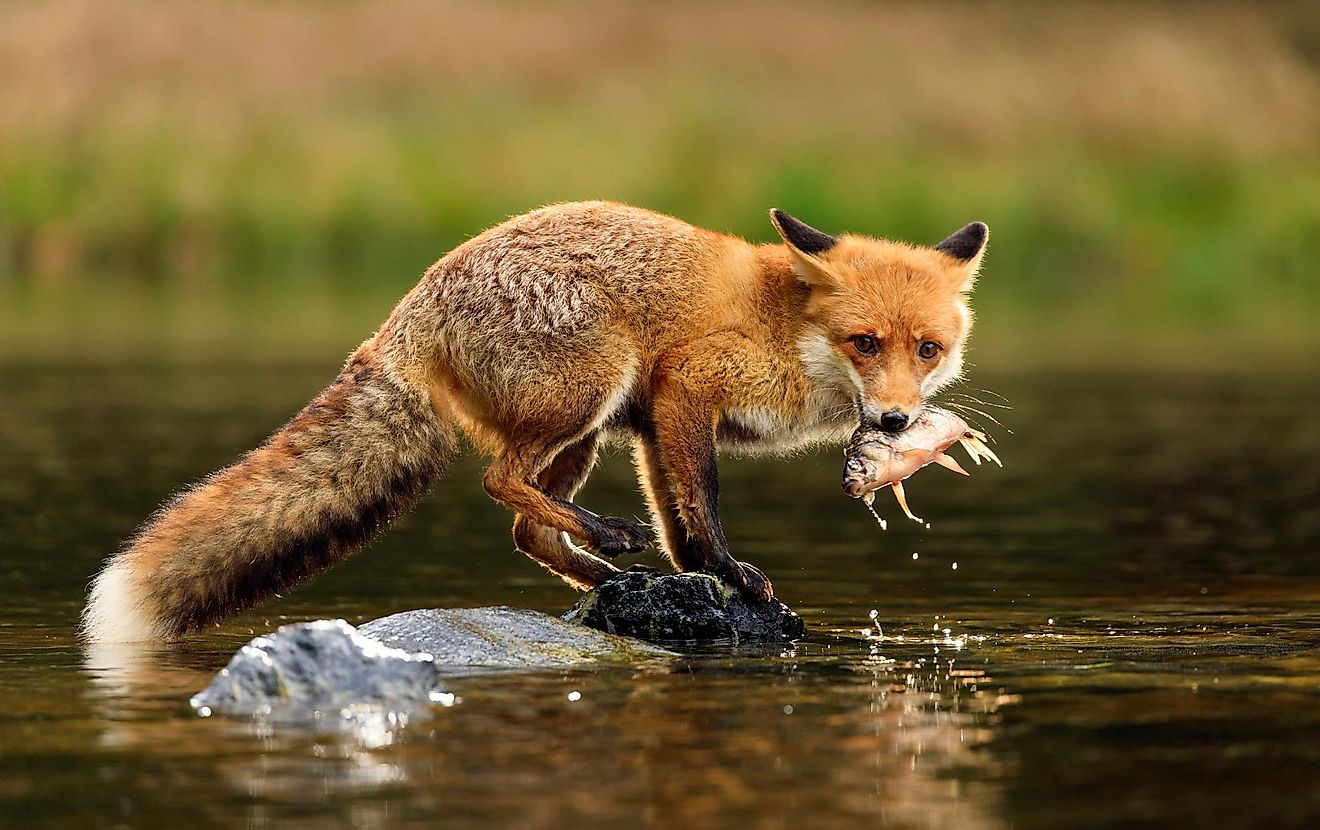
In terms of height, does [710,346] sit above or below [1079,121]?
below

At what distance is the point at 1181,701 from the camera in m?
8.40

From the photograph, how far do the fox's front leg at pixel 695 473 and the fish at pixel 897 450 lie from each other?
72 cm

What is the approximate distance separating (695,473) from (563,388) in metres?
0.80

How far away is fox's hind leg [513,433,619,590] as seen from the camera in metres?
10.9

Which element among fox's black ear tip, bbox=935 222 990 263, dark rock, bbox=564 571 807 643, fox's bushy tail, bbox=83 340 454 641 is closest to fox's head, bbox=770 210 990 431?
fox's black ear tip, bbox=935 222 990 263

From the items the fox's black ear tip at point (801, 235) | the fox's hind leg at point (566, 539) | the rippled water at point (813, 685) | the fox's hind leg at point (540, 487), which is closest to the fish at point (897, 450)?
the rippled water at point (813, 685)

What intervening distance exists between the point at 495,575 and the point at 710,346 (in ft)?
10.7

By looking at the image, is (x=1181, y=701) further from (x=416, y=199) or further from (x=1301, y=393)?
(x=416, y=199)

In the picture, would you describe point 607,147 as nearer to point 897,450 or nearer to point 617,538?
point 617,538

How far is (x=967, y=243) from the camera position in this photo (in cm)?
1131

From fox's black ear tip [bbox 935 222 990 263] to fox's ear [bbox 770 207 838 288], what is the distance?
747 mm

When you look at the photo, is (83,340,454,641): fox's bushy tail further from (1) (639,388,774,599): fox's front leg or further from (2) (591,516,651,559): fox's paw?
(1) (639,388,774,599): fox's front leg

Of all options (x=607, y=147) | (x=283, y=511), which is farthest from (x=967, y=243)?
(x=607, y=147)

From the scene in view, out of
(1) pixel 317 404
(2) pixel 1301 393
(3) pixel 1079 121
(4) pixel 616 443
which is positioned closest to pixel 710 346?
(4) pixel 616 443
